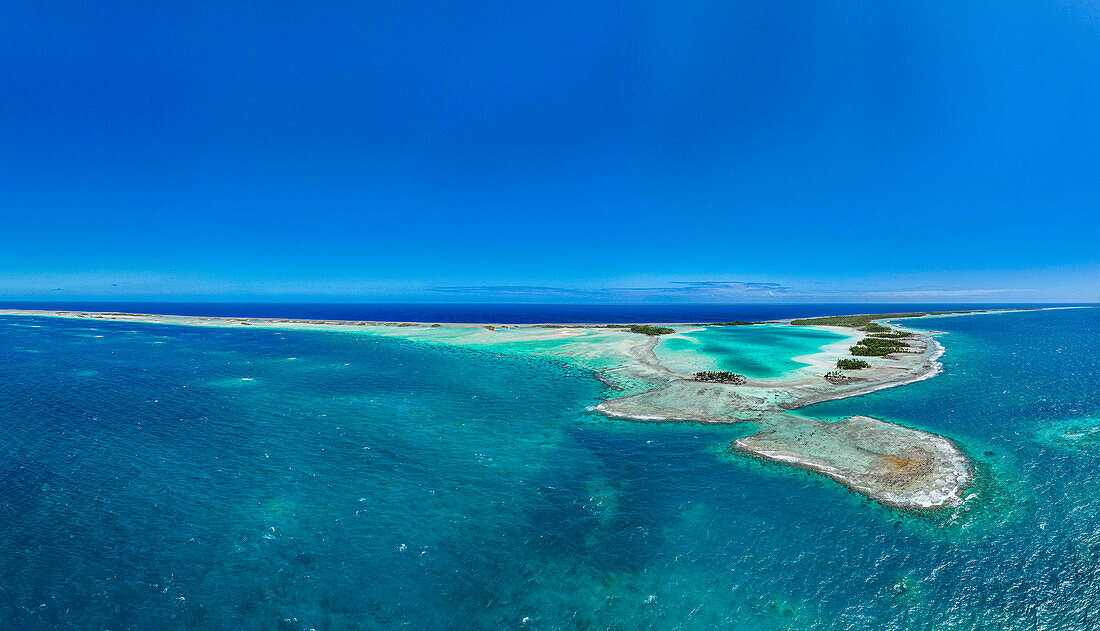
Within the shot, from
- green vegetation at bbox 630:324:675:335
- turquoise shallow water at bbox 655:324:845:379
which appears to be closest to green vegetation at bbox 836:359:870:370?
turquoise shallow water at bbox 655:324:845:379

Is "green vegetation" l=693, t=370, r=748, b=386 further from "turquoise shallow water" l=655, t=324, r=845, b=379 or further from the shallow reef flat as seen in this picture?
"turquoise shallow water" l=655, t=324, r=845, b=379

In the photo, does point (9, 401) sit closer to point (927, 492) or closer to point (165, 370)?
point (165, 370)

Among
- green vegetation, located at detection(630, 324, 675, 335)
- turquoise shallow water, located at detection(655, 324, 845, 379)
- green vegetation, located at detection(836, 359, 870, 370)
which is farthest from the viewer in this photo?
green vegetation, located at detection(630, 324, 675, 335)

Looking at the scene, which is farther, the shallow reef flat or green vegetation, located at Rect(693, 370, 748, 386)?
green vegetation, located at Rect(693, 370, 748, 386)

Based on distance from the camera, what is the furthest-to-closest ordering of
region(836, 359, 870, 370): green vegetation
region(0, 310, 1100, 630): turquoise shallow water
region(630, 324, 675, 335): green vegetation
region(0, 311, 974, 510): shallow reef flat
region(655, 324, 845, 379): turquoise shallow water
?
1. region(630, 324, 675, 335): green vegetation
2. region(655, 324, 845, 379): turquoise shallow water
3. region(836, 359, 870, 370): green vegetation
4. region(0, 311, 974, 510): shallow reef flat
5. region(0, 310, 1100, 630): turquoise shallow water

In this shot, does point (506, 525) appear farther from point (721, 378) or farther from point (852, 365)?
point (852, 365)

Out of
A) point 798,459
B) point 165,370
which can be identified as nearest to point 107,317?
point 165,370

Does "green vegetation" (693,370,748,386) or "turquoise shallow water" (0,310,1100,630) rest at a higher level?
"green vegetation" (693,370,748,386)

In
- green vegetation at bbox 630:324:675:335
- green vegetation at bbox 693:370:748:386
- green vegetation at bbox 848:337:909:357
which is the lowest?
green vegetation at bbox 693:370:748:386
